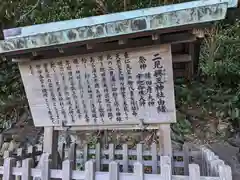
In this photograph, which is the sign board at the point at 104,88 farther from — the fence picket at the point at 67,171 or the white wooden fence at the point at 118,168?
the fence picket at the point at 67,171

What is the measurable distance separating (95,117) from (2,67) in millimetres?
2925

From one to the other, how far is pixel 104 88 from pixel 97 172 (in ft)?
2.16

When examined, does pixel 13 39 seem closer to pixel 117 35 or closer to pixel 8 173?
pixel 117 35

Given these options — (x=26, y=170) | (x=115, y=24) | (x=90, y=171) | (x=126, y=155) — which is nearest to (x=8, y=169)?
(x=26, y=170)

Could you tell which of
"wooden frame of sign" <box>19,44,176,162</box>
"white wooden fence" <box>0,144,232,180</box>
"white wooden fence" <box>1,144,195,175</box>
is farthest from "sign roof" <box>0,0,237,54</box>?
"white wooden fence" <box>1,144,195,175</box>

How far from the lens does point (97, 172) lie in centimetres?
154

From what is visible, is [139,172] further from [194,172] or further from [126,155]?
[126,155]

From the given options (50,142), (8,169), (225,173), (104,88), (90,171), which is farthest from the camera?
(50,142)

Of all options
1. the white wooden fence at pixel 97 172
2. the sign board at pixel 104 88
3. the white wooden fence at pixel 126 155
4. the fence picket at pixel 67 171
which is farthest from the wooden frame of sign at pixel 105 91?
the fence picket at pixel 67 171

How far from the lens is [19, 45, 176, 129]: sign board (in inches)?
73.4

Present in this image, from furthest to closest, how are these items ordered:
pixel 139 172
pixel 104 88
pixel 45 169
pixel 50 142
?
1. pixel 50 142
2. pixel 104 88
3. pixel 45 169
4. pixel 139 172

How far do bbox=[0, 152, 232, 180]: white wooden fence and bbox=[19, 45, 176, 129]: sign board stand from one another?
48 cm

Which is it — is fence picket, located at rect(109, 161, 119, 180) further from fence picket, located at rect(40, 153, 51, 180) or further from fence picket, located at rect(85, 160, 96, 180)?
fence picket, located at rect(40, 153, 51, 180)

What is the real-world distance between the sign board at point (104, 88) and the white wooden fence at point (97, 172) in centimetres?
48
